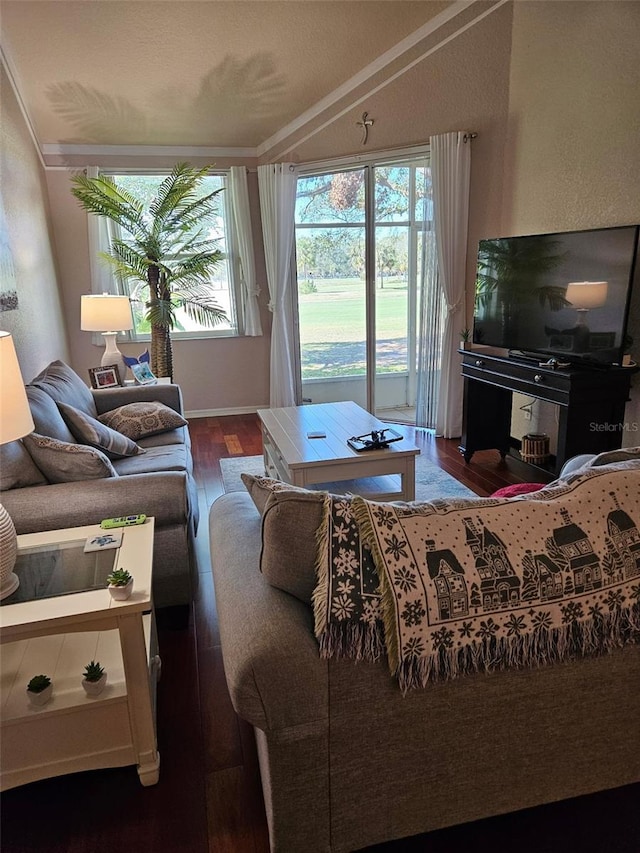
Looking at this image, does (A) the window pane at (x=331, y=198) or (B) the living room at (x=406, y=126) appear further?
(A) the window pane at (x=331, y=198)

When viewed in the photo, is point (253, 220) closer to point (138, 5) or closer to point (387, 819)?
point (138, 5)

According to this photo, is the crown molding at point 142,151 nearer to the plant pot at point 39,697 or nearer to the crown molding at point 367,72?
the crown molding at point 367,72

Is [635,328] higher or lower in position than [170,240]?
lower

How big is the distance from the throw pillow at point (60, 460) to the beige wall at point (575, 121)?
2.84 meters

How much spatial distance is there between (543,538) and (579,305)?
95.7 inches

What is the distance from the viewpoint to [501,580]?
3.73ft

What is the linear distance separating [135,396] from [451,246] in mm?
2620

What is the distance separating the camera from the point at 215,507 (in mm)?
1699

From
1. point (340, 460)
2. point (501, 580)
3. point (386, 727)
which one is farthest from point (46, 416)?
point (501, 580)

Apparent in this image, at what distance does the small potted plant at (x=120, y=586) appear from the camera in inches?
57.5

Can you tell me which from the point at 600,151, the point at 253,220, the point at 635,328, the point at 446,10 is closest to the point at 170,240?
the point at 253,220

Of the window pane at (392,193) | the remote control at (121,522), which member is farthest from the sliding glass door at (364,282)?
the remote control at (121,522)

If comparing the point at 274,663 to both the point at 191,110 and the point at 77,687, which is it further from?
the point at 191,110

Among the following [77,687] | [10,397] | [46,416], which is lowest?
[77,687]
